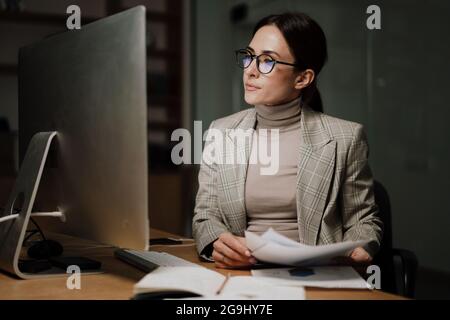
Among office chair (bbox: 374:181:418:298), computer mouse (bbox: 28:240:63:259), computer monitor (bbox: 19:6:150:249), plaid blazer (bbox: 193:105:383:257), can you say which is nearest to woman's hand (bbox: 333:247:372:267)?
plaid blazer (bbox: 193:105:383:257)

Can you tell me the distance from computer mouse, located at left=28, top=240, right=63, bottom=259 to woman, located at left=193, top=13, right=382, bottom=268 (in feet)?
1.13

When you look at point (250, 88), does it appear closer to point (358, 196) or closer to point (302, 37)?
point (302, 37)

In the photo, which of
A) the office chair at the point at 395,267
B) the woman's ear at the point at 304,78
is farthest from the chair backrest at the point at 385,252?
the woman's ear at the point at 304,78

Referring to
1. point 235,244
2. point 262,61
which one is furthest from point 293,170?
point 235,244

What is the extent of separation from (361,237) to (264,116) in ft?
1.48

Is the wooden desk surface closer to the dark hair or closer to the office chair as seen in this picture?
the office chair

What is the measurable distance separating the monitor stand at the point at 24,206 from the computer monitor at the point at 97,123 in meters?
0.04

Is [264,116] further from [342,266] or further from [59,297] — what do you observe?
[59,297]

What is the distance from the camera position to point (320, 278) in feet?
3.48

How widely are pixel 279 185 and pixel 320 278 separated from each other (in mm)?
498

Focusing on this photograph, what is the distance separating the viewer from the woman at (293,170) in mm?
1489

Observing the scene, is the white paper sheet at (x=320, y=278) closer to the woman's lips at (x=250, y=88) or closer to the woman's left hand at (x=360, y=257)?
the woman's left hand at (x=360, y=257)

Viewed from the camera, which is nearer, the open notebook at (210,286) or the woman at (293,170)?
the open notebook at (210,286)

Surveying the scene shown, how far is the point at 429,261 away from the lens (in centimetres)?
293
